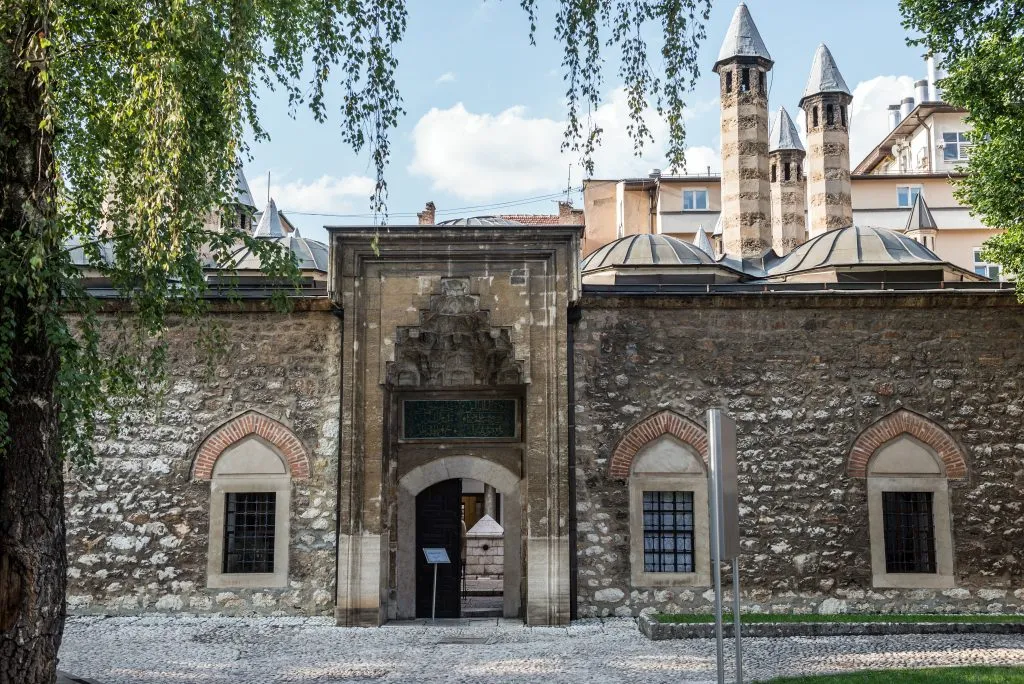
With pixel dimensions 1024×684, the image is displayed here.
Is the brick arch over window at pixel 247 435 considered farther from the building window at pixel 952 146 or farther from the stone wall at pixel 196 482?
the building window at pixel 952 146

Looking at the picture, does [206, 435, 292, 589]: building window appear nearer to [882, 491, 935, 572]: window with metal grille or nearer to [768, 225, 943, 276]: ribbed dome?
[882, 491, 935, 572]: window with metal grille

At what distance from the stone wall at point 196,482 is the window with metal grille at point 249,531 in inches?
10.1

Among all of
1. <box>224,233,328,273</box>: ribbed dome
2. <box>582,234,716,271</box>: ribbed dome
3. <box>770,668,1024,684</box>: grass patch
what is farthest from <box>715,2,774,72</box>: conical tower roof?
<box>770,668,1024,684</box>: grass patch

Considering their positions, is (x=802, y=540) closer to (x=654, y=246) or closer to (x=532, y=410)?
(x=532, y=410)

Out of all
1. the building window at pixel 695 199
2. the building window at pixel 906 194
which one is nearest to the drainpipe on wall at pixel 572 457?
the building window at pixel 695 199

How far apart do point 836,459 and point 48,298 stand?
827 cm

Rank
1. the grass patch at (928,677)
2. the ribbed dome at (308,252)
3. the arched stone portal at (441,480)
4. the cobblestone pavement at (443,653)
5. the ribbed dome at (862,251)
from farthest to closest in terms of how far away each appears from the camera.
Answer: the ribbed dome at (308,252) < the ribbed dome at (862,251) < the arched stone portal at (441,480) < the cobblestone pavement at (443,653) < the grass patch at (928,677)

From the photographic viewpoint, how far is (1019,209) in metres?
10.0

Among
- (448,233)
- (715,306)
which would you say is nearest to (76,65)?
(448,233)

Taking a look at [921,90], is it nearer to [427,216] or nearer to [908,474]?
[427,216]

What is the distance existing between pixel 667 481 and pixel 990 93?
17.7 ft

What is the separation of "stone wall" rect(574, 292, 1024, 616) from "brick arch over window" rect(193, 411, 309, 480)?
10.5 ft

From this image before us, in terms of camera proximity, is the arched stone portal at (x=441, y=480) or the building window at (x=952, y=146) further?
the building window at (x=952, y=146)

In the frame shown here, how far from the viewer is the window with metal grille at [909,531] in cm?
1075
